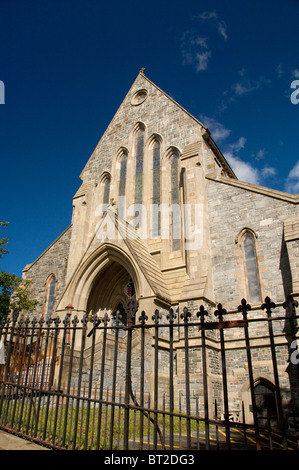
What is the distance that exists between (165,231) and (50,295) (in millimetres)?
7597

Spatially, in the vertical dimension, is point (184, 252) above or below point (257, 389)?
above

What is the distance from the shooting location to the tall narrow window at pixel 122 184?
18.5 m

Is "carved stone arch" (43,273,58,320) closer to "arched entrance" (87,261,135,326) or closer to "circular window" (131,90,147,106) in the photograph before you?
"arched entrance" (87,261,135,326)

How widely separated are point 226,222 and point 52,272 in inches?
405

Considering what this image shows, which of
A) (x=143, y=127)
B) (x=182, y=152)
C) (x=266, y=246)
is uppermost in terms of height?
(x=143, y=127)

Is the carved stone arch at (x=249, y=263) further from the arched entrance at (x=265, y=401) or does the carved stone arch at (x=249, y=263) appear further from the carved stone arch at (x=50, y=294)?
the carved stone arch at (x=50, y=294)

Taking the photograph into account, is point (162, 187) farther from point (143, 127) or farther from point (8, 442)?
point (8, 442)

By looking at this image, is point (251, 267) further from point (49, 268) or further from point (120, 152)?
point (49, 268)

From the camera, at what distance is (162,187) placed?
17.2 meters

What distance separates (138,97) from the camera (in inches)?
848

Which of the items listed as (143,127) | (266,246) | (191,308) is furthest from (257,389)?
(143,127)

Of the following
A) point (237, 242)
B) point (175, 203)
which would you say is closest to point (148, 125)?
point (175, 203)
